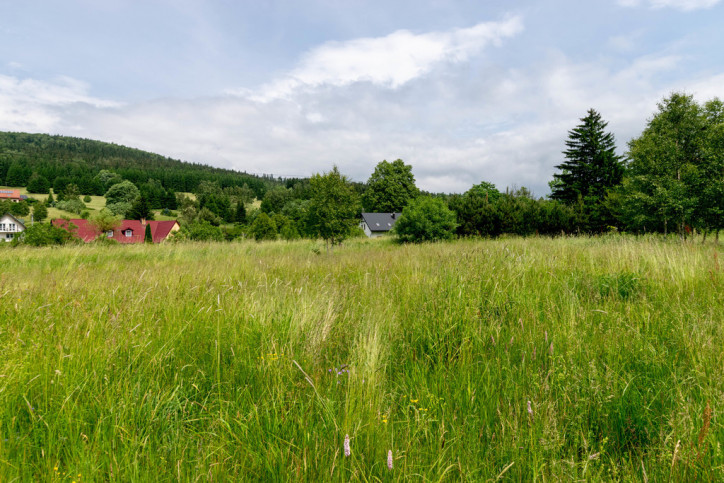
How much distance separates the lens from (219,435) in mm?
1580

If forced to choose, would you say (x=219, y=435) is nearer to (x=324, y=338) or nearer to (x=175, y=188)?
(x=324, y=338)

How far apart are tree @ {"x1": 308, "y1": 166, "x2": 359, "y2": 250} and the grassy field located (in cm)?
1385

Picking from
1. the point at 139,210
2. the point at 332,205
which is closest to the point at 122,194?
the point at 139,210

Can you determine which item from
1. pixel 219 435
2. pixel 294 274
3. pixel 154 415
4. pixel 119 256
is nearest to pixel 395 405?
pixel 219 435

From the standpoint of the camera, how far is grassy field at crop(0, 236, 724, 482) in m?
1.39

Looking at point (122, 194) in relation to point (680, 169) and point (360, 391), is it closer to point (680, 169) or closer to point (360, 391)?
point (680, 169)

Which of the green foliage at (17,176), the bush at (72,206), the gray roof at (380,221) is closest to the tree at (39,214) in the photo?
the bush at (72,206)

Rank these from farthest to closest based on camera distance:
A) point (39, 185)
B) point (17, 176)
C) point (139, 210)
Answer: point (17, 176) < point (39, 185) < point (139, 210)

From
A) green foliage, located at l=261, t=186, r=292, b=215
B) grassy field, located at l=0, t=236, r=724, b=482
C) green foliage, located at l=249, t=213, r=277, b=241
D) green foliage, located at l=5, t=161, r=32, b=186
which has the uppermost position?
green foliage, located at l=5, t=161, r=32, b=186

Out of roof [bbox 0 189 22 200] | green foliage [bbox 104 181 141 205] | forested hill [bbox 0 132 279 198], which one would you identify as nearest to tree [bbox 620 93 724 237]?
green foliage [bbox 104 181 141 205]

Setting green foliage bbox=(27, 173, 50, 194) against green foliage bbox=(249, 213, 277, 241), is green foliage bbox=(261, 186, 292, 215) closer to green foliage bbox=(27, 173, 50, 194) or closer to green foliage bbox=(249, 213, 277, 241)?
green foliage bbox=(249, 213, 277, 241)

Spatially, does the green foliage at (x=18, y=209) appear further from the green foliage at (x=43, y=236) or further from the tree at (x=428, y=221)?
the tree at (x=428, y=221)

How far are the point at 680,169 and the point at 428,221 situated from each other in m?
13.8

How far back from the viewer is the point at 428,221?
78.9 feet
